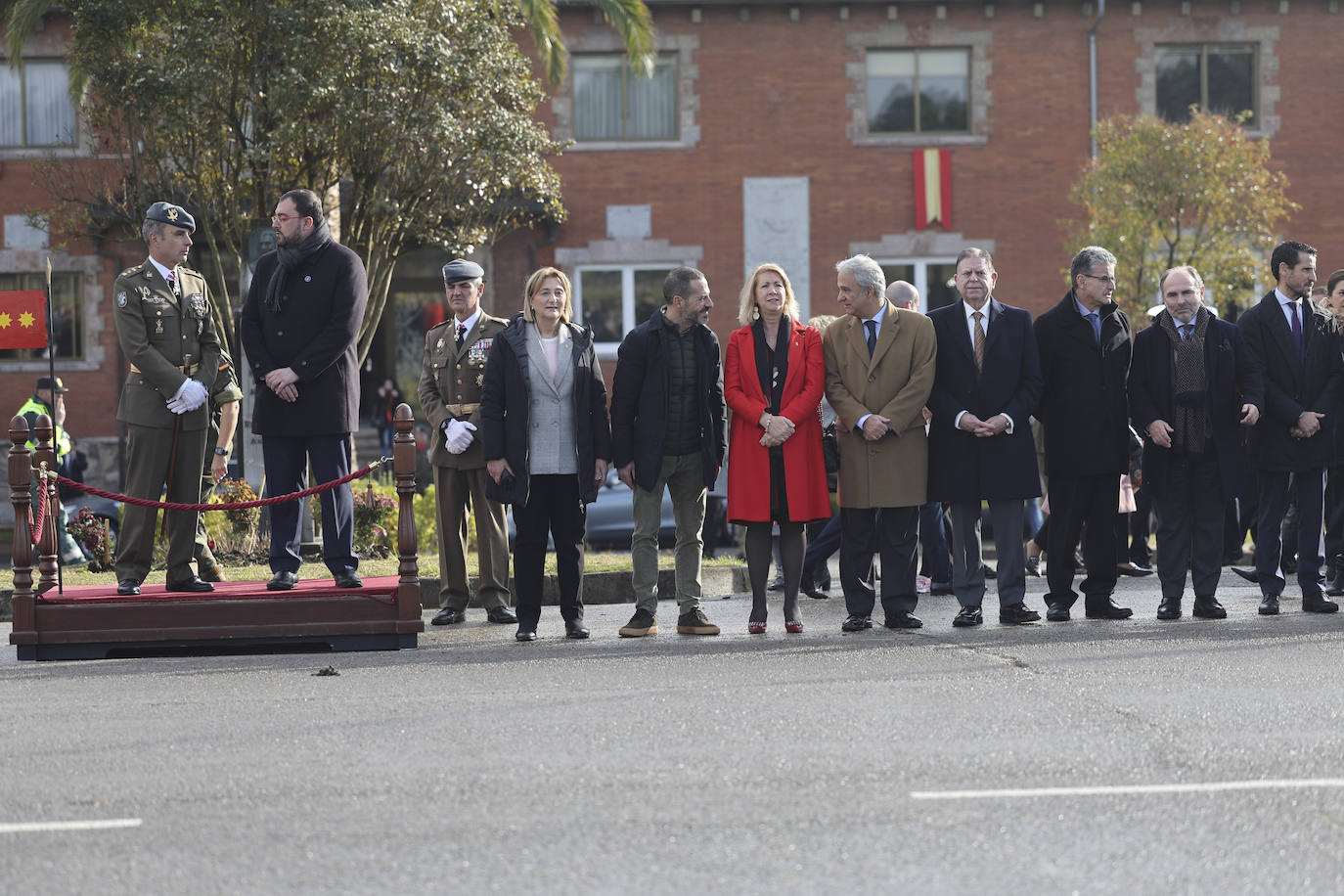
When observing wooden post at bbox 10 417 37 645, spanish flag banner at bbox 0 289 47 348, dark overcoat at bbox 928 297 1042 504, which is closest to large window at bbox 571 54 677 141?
spanish flag banner at bbox 0 289 47 348

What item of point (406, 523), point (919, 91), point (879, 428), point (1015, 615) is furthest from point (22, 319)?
point (919, 91)

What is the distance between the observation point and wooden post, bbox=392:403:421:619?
8.97m

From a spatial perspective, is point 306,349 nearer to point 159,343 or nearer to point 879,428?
point 159,343

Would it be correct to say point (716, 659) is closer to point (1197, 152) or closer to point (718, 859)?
point (718, 859)

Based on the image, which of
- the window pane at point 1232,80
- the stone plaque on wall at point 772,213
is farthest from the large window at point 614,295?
the window pane at point 1232,80

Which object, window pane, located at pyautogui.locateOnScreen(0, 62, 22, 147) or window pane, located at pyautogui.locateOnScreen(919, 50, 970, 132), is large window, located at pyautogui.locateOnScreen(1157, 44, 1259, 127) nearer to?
window pane, located at pyautogui.locateOnScreen(919, 50, 970, 132)

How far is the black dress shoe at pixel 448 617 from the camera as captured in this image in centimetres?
1038

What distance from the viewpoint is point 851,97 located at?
25.8 m

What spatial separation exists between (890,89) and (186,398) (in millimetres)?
18432

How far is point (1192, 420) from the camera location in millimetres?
10156

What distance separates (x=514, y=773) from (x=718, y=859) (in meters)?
1.27

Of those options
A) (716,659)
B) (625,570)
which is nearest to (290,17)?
(625,570)

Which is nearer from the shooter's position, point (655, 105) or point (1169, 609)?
point (1169, 609)

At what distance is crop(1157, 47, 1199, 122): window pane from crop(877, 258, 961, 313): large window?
12.8 ft
